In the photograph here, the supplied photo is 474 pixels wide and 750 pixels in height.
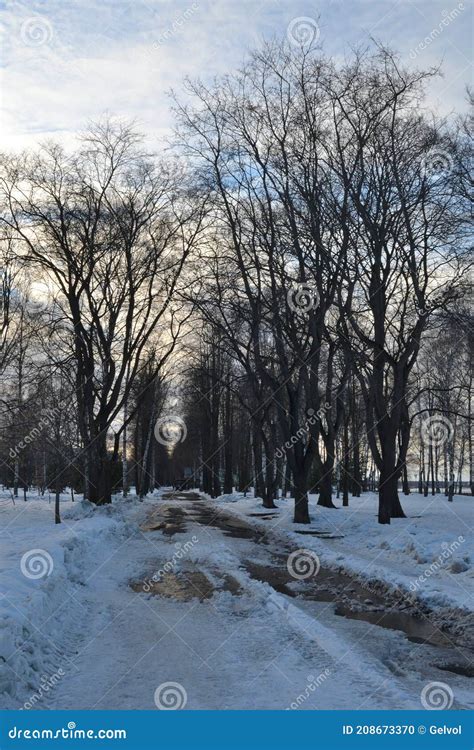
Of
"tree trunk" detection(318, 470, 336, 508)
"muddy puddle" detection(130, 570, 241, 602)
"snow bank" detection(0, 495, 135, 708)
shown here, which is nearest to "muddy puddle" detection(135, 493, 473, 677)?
"muddy puddle" detection(130, 570, 241, 602)

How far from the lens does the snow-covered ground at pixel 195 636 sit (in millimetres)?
5902

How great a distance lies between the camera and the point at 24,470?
1902 inches

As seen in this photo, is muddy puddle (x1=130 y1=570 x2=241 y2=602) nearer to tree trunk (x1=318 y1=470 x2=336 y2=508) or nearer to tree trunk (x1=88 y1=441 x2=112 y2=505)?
tree trunk (x1=88 y1=441 x2=112 y2=505)

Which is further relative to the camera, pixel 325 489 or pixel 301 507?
pixel 325 489

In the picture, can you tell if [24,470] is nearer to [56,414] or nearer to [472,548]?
[56,414]

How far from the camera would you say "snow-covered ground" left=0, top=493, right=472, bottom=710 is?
5902mm

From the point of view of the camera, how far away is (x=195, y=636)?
8031 millimetres

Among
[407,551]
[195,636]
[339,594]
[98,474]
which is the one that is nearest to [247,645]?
[195,636]

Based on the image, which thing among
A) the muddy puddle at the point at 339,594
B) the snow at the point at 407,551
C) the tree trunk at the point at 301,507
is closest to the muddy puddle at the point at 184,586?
the muddy puddle at the point at 339,594

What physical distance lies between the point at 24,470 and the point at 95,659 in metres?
43.9

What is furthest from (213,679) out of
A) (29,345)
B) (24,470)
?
(24,470)

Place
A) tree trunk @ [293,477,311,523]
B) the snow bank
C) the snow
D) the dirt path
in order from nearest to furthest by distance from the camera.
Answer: the dirt path
the snow bank
the snow
tree trunk @ [293,477,311,523]

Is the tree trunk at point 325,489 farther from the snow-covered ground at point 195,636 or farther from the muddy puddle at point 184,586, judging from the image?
the muddy puddle at point 184,586

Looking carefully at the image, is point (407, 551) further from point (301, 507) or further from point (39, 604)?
point (301, 507)
